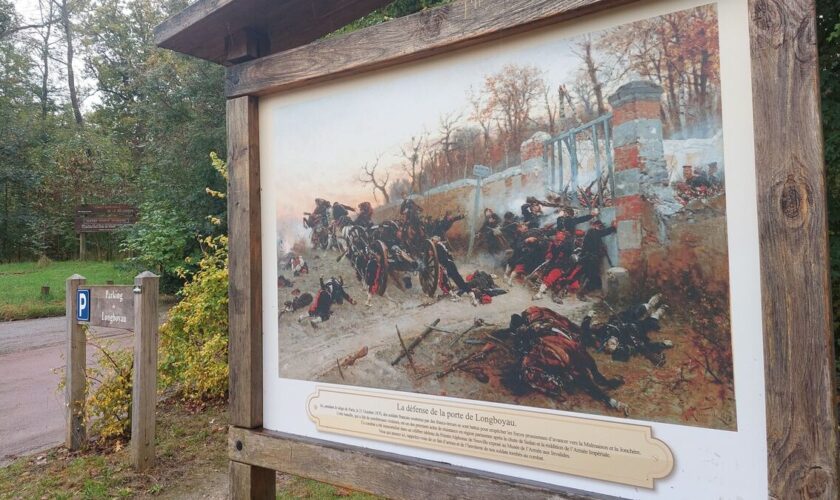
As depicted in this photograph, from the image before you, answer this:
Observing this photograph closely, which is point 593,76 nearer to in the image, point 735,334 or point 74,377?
point 735,334

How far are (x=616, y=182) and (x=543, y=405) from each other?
2.47 feet

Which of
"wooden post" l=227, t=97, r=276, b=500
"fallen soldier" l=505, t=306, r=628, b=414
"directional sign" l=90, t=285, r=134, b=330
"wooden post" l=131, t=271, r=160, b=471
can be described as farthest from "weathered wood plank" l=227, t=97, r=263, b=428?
"directional sign" l=90, t=285, r=134, b=330

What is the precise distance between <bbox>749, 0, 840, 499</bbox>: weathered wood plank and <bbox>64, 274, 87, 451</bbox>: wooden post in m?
5.23

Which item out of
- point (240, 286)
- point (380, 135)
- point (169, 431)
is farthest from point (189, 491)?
point (380, 135)

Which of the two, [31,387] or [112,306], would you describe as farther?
[31,387]

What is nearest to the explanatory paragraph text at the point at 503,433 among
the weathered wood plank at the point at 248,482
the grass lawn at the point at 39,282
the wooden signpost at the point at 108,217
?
the weathered wood plank at the point at 248,482

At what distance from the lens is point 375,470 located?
2.14 metres

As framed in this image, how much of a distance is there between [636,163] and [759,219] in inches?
14.2

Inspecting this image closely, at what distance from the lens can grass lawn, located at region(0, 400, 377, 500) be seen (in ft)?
12.9

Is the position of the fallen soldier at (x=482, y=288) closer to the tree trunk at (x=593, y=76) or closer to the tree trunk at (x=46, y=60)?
the tree trunk at (x=593, y=76)

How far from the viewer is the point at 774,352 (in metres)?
1.49

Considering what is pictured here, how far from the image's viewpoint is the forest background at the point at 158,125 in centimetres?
183

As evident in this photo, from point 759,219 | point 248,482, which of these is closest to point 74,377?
point 248,482

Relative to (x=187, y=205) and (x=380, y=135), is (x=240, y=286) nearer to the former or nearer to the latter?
(x=380, y=135)
